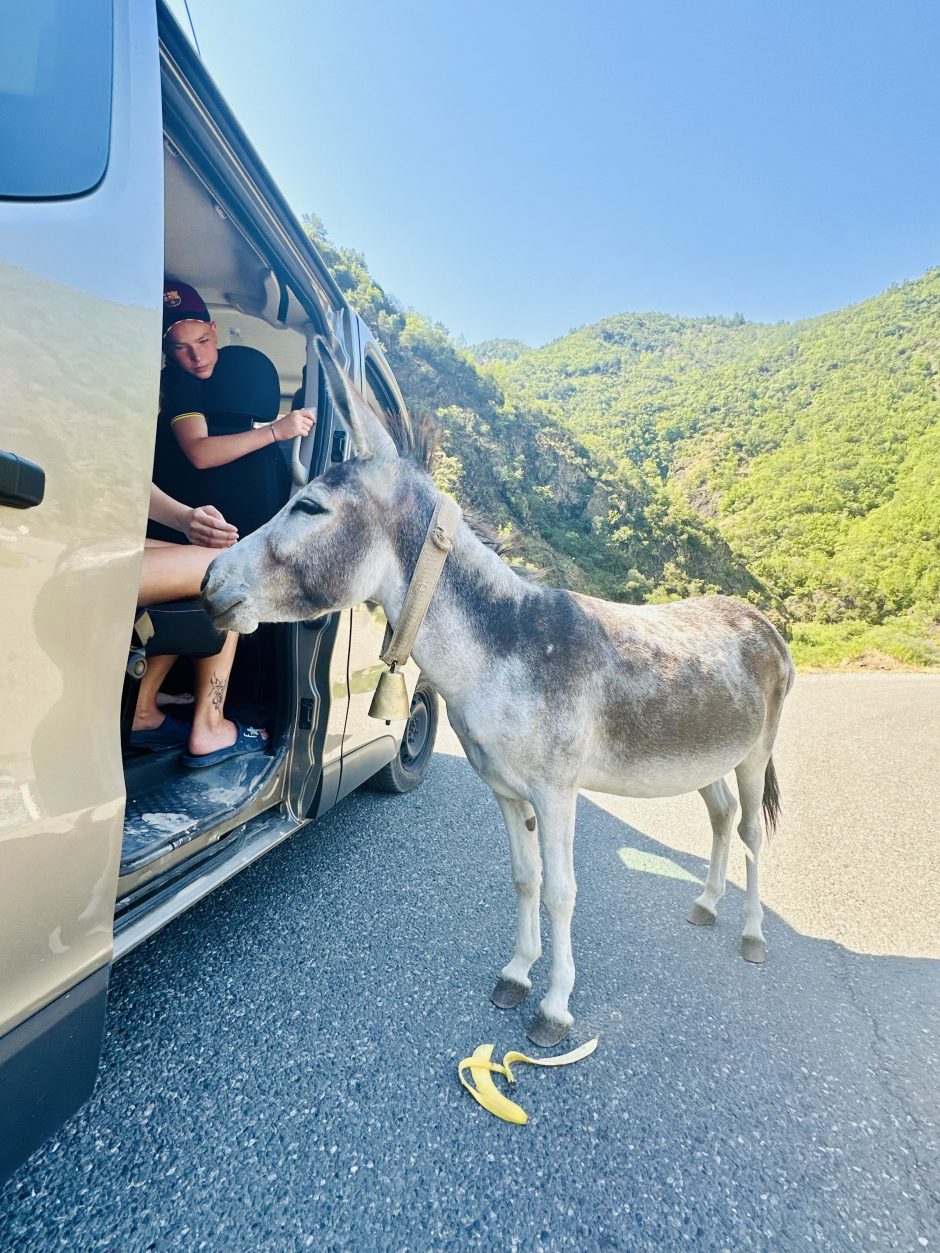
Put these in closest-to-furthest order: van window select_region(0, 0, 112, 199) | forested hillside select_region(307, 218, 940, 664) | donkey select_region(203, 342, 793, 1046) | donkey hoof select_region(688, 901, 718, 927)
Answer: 1. van window select_region(0, 0, 112, 199)
2. donkey select_region(203, 342, 793, 1046)
3. donkey hoof select_region(688, 901, 718, 927)
4. forested hillside select_region(307, 218, 940, 664)

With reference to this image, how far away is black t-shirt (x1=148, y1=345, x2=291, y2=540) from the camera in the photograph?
260cm

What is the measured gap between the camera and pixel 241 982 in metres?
2.04

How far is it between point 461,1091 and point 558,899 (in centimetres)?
63

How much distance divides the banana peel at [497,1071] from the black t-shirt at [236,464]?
2307 mm

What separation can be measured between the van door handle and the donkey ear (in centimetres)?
84

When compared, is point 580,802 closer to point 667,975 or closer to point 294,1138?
point 667,975

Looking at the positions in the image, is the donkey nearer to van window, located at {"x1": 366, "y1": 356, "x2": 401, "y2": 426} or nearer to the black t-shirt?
the black t-shirt

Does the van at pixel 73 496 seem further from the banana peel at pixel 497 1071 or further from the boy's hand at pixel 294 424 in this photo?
the banana peel at pixel 497 1071

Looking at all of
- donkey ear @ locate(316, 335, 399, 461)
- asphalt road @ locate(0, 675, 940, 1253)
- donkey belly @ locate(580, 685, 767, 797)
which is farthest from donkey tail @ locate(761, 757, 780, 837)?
donkey ear @ locate(316, 335, 399, 461)

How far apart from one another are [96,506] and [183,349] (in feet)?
5.26

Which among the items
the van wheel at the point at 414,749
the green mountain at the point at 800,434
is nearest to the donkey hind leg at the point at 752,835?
the van wheel at the point at 414,749

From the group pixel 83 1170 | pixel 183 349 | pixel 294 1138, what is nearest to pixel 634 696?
pixel 294 1138

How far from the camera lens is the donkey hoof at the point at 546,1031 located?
1.92 m

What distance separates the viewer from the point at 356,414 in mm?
1724
